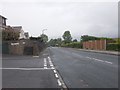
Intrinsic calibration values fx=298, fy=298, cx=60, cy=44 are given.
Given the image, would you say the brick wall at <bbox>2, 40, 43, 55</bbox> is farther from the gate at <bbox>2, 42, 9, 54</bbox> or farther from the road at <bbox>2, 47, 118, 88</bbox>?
the road at <bbox>2, 47, 118, 88</bbox>

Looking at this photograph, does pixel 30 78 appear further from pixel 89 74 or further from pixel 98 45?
pixel 98 45

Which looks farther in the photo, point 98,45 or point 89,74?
point 98,45

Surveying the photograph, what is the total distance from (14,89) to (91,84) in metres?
3.00

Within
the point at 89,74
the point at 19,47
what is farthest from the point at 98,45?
the point at 89,74

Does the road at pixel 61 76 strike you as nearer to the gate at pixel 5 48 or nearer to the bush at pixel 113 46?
the gate at pixel 5 48

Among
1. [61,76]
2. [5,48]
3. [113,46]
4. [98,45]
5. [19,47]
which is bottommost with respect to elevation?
[61,76]

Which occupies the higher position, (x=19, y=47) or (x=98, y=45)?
(x=19, y=47)

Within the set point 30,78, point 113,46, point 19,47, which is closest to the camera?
point 30,78

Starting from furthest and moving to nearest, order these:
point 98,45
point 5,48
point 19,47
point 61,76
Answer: point 98,45 → point 19,47 → point 5,48 → point 61,76

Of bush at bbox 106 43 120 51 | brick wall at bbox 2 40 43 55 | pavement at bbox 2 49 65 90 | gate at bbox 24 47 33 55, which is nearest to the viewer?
pavement at bbox 2 49 65 90

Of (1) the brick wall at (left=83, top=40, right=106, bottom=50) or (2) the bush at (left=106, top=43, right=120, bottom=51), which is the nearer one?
(2) the bush at (left=106, top=43, right=120, bottom=51)

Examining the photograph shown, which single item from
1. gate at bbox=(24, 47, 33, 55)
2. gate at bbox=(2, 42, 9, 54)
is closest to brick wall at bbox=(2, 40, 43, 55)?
gate at bbox=(24, 47, 33, 55)

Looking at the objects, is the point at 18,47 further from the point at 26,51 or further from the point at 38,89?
the point at 38,89

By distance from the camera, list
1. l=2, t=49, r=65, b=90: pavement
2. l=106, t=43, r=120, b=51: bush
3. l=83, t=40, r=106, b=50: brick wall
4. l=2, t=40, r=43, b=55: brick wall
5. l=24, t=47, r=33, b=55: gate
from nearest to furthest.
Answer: l=2, t=49, r=65, b=90: pavement, l=2, t=40, r=43, b=55: brick wall, l=24, t=47, r=33, b=55: gate, l=106, t=43, r=120, b=51: bush, l=83, t=40, r=106, b=50: brick wall
